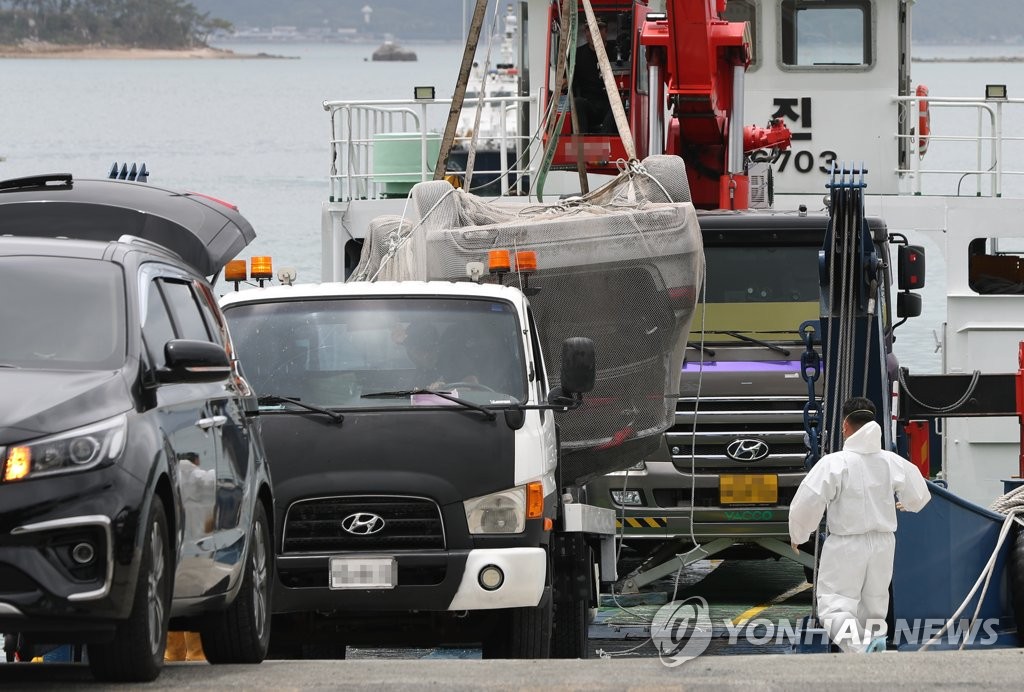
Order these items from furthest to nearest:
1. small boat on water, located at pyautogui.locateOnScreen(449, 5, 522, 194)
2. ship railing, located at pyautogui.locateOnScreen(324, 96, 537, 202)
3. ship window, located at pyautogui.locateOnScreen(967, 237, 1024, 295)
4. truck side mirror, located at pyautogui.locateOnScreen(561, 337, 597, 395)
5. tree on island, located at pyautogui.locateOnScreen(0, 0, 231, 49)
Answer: tree on island, located at pyautogui.locateOnScreen(0, 0, 231, 49) → small boat on water, located at pyautogui.locateOnScreen(449, 5, 522, 194) → ship railing, located at pyautogui.locateOnScreen(324, 96, 537, 202) → ship window, located at pyautogui.locateOnScreen(967, 237, 1024, 295) → truck side mirror, located at pyautogui.locateOnScreen(561, 337, 597, 395)

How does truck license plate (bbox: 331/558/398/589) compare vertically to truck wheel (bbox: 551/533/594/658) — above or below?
above

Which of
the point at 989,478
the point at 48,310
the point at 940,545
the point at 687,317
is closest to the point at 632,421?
the point at 687,317

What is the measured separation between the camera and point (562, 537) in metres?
11.2

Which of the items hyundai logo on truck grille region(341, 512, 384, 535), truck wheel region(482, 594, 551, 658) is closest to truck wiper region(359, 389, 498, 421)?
hyundai logo on truck grille region(341, 512, 384, 535)

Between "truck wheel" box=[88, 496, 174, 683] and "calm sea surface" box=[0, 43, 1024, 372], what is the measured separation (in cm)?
3067

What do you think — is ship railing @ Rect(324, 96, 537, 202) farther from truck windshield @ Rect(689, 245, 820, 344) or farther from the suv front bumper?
the suv front bumper

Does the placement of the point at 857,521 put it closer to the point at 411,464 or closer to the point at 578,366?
the point at 578,366

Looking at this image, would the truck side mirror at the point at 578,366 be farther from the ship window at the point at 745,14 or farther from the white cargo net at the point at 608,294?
the ship window at the point at 745,14

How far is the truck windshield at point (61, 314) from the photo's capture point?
7316 millimetres

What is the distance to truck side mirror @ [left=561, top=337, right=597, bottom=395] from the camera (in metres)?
10.1

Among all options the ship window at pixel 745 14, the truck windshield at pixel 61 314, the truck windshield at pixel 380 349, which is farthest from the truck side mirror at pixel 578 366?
the ship window at pixel 745 14

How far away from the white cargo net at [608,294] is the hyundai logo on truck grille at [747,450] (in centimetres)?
132

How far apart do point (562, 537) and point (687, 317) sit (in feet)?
6.54

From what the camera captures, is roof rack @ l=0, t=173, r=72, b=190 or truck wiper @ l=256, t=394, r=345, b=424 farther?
roof rack @ l=0, t=173, r=72, b=190
